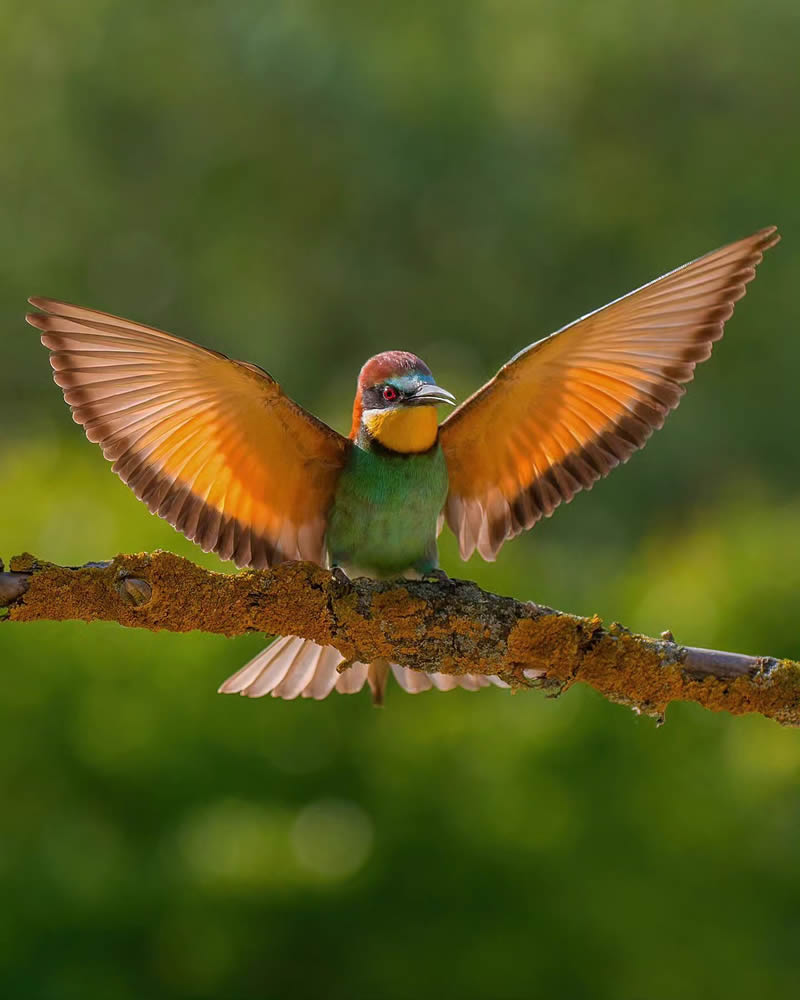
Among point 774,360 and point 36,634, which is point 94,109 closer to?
point 774,360

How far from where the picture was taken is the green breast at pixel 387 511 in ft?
8.52

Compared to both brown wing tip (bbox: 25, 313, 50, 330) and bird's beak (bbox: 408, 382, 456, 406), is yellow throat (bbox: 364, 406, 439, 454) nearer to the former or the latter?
bird's beak (bbox: 408, 382, 456, 406)

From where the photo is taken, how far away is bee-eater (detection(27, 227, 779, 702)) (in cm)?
241

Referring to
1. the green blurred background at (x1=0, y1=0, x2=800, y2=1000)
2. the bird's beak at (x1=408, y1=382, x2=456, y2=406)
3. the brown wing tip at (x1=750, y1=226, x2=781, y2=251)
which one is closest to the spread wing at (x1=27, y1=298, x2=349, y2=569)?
the bird's beak at (x1=408, y1=382, x2=456, y2=406)

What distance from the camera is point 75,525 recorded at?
14.5ft

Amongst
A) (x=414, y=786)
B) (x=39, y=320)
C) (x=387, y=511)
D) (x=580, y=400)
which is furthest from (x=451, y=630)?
(x=414, y=786)

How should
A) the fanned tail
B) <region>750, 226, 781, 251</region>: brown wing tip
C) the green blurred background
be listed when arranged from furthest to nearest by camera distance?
1. the green blurred background
2. the fanned tail
3. <region>750, 226, 781, 251</region>: brown wing tip

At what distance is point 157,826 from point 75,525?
951 mm

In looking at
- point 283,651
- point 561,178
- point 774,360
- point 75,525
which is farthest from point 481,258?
point 283,651

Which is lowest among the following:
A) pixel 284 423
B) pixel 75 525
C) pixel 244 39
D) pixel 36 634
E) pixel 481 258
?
pixel 284 423

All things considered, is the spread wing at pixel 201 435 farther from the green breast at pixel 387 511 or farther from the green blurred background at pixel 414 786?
the green blurred background at pixel 414 786

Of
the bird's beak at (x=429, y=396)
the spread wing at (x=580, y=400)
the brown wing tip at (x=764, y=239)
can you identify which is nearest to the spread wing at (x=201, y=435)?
the bird's beak at (x=429, y=396)

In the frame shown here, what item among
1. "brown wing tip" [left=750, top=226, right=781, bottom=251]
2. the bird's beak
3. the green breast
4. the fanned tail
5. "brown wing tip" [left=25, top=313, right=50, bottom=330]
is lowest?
the fanned tail

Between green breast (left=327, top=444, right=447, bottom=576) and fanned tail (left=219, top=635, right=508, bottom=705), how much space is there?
0.64ft
